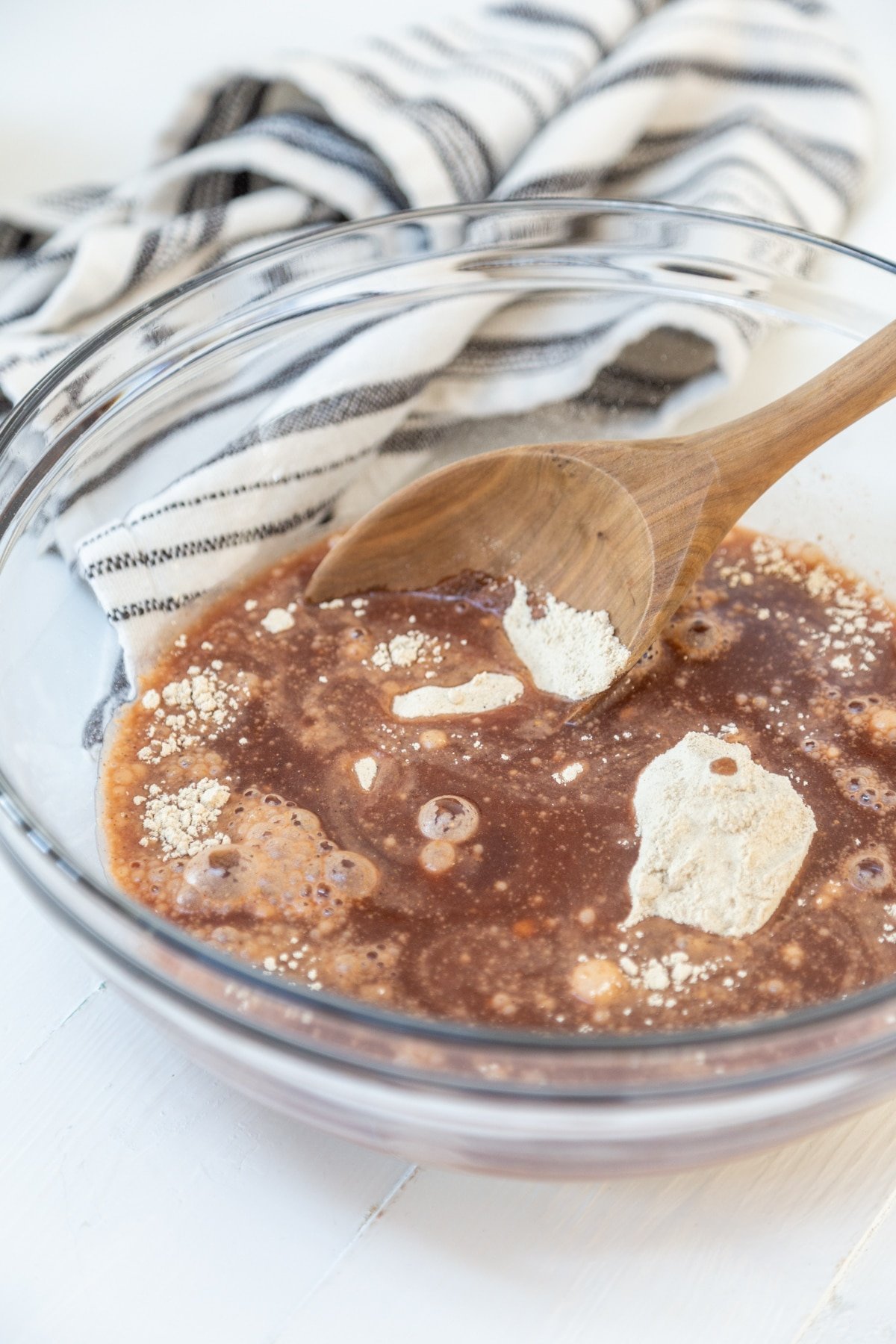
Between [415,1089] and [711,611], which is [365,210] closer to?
[711,611]

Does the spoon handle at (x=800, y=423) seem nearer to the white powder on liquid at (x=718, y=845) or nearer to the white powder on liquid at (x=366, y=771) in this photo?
the white powder on liquid at (x=718, y=845)

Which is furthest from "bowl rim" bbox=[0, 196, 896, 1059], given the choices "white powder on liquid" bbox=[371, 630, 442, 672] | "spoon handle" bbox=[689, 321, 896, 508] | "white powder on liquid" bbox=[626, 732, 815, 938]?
"spoon handle" bbox=[689, 321, 896, 508]

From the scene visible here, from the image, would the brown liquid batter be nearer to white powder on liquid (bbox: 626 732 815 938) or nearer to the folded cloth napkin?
white powder on liquid (bbox: 626 732 815 938)

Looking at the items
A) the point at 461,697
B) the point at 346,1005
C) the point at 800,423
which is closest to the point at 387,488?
the point at 461,697

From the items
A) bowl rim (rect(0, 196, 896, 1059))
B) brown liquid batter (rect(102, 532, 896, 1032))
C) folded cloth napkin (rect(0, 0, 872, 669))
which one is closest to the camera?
bowl rim (rect(0, 196, 896, 1059))

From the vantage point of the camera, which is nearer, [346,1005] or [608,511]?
[346,1005]

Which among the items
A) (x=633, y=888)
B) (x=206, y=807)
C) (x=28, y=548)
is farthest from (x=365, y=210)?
(x=633, y=888)

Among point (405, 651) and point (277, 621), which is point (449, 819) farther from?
point (277, 621)
